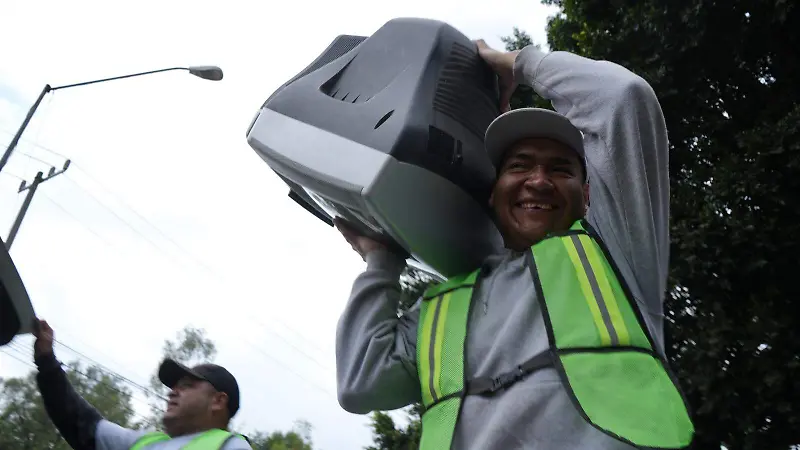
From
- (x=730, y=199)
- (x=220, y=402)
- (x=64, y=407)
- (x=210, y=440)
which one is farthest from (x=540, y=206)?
(x=730, y=199)

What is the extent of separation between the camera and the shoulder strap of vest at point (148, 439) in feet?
9.04

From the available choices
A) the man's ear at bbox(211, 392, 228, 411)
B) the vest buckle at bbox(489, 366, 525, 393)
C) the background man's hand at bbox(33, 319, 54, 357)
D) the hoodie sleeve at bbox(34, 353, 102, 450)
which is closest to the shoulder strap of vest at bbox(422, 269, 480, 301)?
the vest buckle at bbox(489, 366, 525, 393)

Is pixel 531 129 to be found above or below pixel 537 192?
above

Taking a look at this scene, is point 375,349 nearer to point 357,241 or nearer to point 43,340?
point 357,241

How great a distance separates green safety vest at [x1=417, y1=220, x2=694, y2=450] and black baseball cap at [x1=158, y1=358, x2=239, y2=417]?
1.56 metres

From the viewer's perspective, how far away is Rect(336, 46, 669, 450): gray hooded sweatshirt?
1.54 metres

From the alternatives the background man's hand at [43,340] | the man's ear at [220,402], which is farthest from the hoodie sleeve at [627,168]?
the background man's hand at [43,340]

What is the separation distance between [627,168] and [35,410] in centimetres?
2427

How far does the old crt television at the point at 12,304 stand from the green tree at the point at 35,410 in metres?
21.3

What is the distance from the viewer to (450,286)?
181 centimetres

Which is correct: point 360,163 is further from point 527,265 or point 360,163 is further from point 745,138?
point 745,138

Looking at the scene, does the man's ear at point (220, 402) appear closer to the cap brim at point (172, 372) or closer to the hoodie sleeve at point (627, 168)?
the cap brim at point (172, 372)

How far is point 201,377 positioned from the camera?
3.01 meters

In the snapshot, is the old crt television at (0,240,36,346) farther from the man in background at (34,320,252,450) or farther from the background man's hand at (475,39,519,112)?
the background man's hand at (475,39,519,112)
